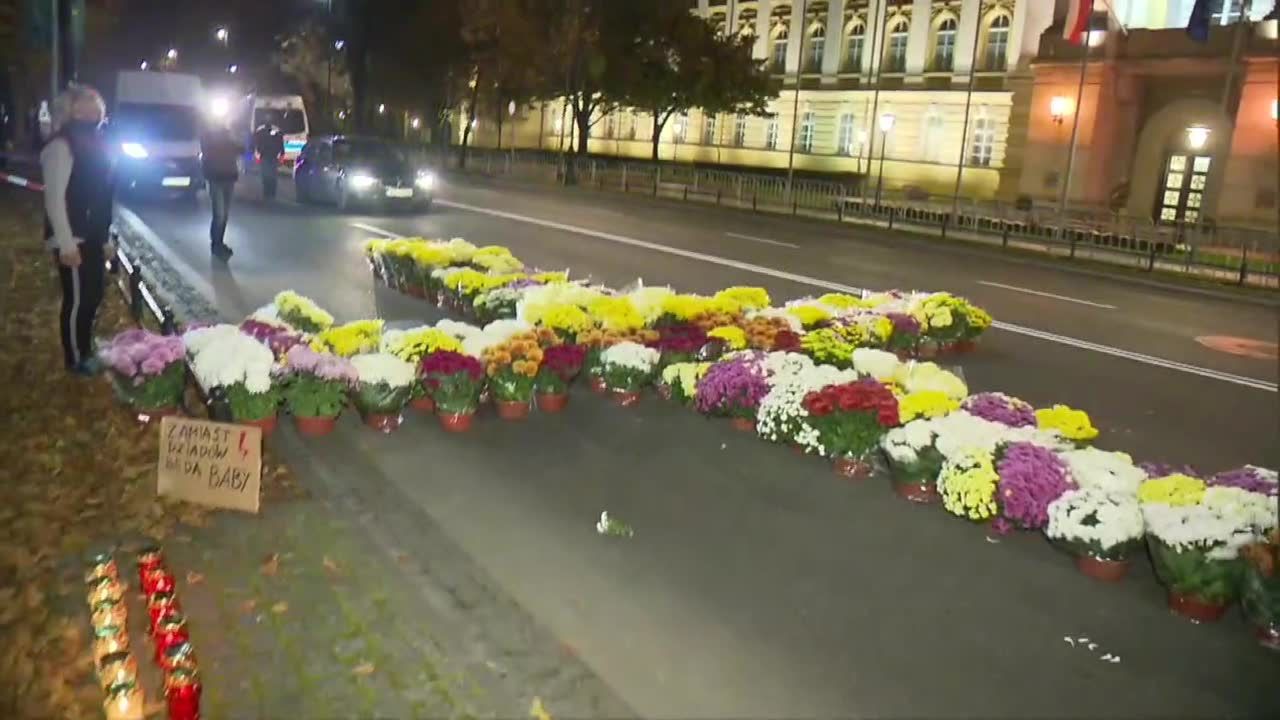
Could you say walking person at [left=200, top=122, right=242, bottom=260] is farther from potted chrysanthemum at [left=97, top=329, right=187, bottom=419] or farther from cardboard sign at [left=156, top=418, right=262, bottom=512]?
cardboard sign at [left=156, top=418, right=262, bottom=512]

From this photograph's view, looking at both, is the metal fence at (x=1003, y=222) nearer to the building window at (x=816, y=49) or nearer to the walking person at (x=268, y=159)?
the walking person at (x=268, y=159)

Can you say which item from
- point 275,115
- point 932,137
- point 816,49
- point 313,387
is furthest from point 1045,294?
point 816,49

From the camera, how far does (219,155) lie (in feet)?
47.1

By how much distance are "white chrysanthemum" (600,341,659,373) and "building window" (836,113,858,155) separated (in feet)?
142

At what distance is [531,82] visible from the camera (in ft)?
146

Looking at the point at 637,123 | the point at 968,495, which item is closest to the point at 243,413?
the point at 968,495

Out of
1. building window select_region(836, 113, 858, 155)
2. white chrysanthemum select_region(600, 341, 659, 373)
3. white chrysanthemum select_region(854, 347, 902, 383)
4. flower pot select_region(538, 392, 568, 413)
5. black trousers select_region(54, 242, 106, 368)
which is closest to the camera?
black trousers select_region(54, 242, 106, 368)

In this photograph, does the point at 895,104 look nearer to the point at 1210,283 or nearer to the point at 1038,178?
the point at 1038,178

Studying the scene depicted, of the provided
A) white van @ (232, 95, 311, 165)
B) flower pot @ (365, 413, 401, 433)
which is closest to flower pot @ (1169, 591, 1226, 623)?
flower pot @ (365, 413, 401, 433)

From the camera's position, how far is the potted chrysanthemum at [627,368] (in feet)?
27.4

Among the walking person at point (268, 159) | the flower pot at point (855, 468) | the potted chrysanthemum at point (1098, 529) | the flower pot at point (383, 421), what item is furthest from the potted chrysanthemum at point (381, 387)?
the walking person at point (268, 159)

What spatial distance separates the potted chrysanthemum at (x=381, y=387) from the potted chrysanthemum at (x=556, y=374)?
1.07 m

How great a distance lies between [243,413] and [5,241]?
11464 mm

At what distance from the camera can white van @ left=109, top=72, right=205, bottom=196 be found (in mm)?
23016
